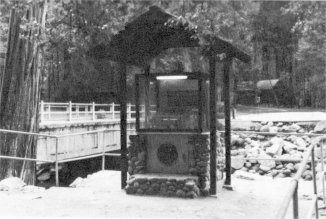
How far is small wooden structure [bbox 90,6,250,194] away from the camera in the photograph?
355 inches

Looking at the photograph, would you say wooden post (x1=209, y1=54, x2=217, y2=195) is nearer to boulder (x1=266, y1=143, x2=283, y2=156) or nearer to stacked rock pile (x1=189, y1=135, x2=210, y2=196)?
stacked rock pile (x1=189, y1=135, x2=210, y2=196)

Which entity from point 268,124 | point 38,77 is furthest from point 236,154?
point 38,77

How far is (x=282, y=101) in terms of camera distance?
4572 centimetres

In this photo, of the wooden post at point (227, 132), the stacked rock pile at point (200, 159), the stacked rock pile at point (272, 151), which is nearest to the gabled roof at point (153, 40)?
A: the wooden post at point (227, 132)

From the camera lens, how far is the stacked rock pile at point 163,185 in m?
8.98

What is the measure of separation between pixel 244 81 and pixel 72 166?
25.4 m

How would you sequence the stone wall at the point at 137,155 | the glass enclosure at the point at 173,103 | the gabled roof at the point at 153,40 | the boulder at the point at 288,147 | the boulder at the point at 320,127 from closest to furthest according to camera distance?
1. the gabled roof at the point at 153,40
2. the glass enclosure at the point at 173,103
3. the stone wall at the point at 137,155
4. the boulder at the point at 288,147
5. the boulder at the point at 320,127

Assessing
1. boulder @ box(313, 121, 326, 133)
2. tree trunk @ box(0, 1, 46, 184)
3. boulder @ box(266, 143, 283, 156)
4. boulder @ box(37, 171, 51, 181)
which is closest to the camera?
tree trunk @ box(0, 1, 46, 184)

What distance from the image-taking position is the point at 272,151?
56.1 ft

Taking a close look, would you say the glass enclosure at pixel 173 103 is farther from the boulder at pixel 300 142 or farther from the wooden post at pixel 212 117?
the boulder at pixel 300 142

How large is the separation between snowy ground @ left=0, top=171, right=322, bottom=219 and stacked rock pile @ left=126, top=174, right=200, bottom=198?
193 millimetres

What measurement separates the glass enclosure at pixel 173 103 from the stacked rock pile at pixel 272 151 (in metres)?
3.29

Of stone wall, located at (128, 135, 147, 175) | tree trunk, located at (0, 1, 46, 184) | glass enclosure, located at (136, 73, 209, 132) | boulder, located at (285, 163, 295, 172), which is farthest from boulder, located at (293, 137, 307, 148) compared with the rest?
tree trunk, located at (0, 1, 46, 184)

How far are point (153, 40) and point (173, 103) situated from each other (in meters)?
1.34
